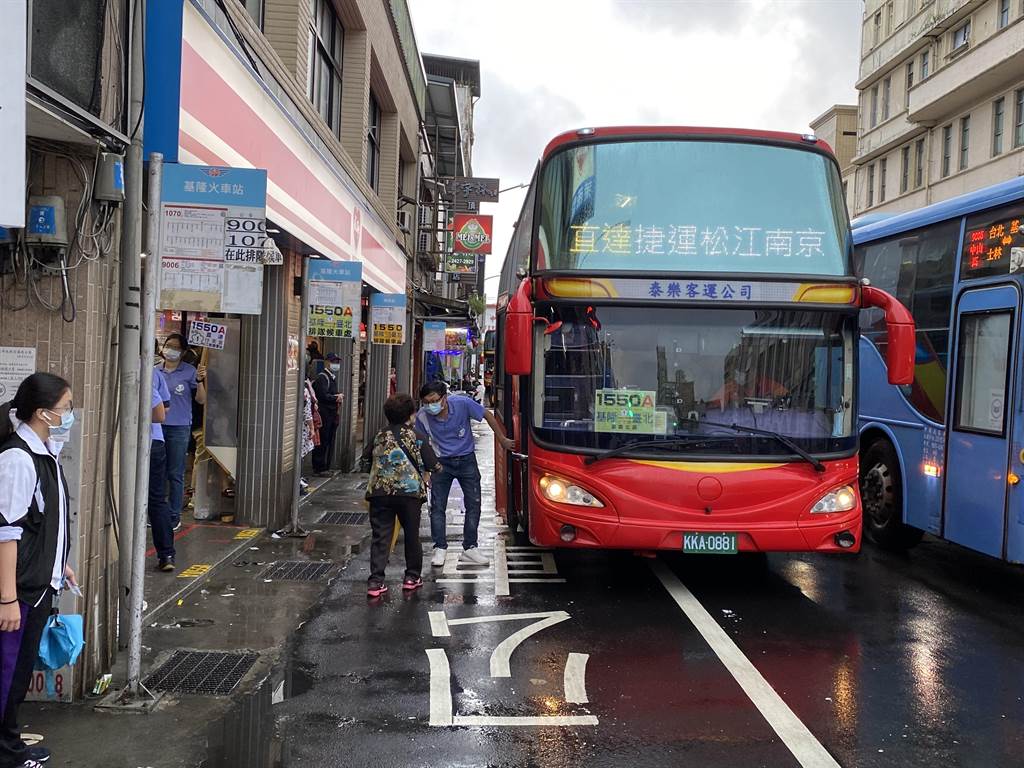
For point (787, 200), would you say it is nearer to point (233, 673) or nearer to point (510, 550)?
point (510, 550)

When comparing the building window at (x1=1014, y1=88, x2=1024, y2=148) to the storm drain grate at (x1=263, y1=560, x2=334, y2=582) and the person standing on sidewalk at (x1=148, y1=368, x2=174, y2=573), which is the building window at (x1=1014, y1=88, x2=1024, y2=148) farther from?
the person standing on sidewalk at (x1=148, y1=368, x2=174, y2=573)

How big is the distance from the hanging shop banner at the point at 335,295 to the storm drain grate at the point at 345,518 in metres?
2.28

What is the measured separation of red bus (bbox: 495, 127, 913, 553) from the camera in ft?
21.6

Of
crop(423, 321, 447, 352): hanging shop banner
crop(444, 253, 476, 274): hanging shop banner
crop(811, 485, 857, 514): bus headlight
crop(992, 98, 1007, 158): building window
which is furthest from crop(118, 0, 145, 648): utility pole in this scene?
crop(992, 98, 1007, 158): building window

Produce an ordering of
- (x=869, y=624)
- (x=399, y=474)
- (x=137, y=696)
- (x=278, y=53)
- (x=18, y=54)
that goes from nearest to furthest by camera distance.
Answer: (x=18, y=54) < (x=137, y=696) < (x=869, y=624) < (x=399, y=474) < (x=278, y=53)

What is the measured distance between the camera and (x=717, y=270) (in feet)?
22.1

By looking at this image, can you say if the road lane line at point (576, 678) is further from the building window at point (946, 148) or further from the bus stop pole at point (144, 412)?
the building window at point (946, 148)

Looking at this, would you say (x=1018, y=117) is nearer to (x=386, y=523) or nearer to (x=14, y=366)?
(x=386, y=523)

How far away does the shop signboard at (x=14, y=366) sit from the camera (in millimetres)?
4527

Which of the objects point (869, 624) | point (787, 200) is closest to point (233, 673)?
point (869, 624)

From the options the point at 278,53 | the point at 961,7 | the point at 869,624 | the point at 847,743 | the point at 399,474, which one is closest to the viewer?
the point at 847,743

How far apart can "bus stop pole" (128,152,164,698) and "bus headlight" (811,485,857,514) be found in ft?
16.0

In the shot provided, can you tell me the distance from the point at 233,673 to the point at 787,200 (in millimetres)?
5404

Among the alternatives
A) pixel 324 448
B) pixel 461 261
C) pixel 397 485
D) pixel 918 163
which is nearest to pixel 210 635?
pixel 397 485
